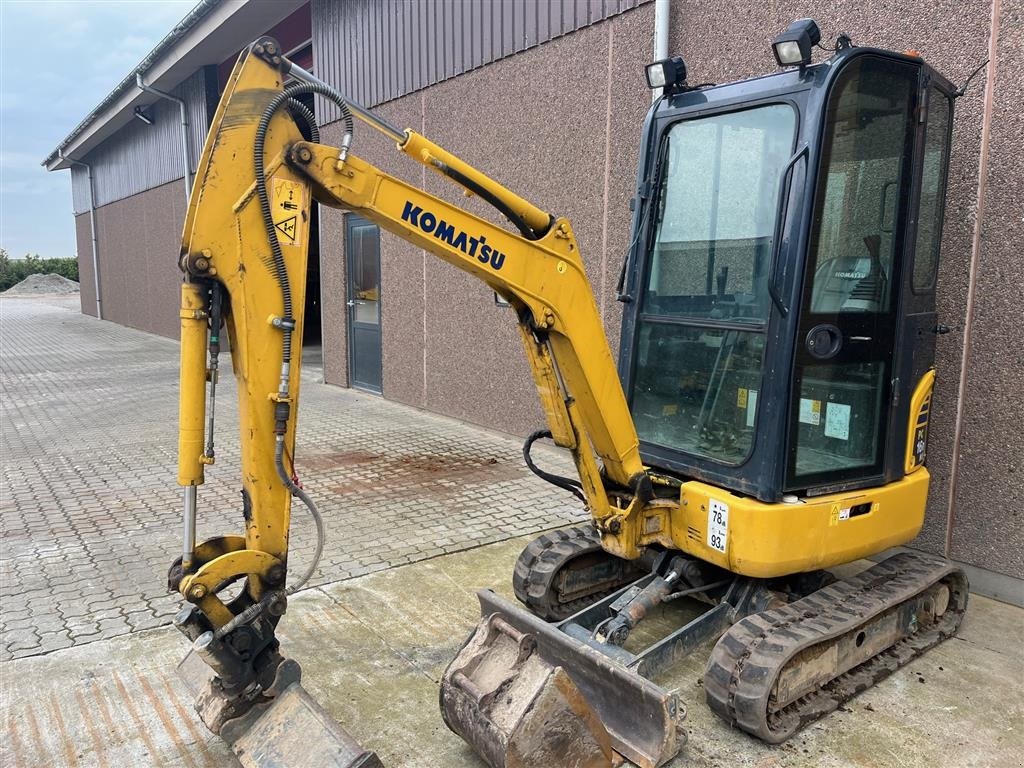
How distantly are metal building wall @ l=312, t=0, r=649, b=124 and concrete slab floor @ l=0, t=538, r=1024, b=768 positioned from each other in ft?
18.1

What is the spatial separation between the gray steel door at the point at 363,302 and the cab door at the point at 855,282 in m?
8.22

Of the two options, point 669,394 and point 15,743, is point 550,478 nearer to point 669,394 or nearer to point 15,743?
point 669,394

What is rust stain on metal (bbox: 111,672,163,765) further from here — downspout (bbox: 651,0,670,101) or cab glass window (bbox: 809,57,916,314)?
downspout (bbox: 651,0,670,101)

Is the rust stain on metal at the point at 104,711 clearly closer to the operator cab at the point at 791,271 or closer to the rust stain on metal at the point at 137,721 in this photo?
the rust stain on metal at the point at 137,721

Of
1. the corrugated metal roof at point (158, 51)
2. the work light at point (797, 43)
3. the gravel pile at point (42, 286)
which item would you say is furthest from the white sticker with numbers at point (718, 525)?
the gravel pile at point (42, 286)

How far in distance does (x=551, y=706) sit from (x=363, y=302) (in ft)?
30.6

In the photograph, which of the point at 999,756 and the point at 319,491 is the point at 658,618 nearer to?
the point at 999,756

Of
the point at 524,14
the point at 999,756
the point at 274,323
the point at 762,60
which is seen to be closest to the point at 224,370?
the point at 524,14

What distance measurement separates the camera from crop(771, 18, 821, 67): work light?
3.06 meters

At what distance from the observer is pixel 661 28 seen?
618 cm

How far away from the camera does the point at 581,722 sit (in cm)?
274

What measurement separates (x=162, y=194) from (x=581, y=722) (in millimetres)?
19757

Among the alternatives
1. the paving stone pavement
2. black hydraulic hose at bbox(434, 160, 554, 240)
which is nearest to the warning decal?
black hydraulic hose at bbox(434, 160, 554, 240)

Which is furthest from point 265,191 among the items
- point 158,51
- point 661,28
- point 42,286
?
point 42,286
